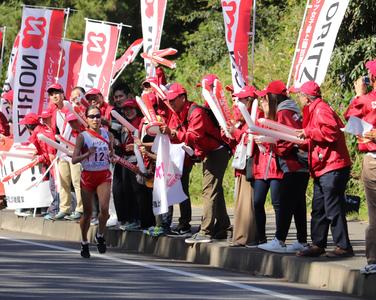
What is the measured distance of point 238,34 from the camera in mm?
16406

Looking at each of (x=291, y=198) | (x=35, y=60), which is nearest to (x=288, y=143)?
(x=291, y=198)

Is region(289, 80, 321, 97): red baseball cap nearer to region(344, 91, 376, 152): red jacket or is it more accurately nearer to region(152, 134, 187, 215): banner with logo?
region(344, 91, 376, 152): red jacket

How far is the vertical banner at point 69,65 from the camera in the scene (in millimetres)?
21875

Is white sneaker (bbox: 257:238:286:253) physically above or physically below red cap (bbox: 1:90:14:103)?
below

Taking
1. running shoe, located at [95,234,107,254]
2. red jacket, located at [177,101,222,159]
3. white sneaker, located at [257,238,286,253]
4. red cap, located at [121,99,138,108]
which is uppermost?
red cap, located at [121,99,138,108]

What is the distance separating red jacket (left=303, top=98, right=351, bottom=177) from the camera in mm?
13531

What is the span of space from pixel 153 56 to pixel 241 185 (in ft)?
11.2

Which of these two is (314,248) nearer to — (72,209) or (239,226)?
(239,226)

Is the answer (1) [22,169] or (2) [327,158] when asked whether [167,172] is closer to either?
(2) [327,158]

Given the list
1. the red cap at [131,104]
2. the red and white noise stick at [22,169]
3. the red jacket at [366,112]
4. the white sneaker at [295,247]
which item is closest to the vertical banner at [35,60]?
the red and white noise stick at [22,169]

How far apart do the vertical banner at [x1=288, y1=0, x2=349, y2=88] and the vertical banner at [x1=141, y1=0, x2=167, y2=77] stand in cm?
399

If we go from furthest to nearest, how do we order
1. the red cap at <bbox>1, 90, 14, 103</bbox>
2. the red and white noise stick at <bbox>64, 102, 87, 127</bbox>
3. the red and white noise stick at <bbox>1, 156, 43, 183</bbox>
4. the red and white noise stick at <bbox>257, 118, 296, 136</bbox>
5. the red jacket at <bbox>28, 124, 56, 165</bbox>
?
the red cap at <bbox>1, 90, 14, 103</bbox>, the red and white noise stick at <bbox>1, 156, 43, 183</bbox>, the red jacket at <bbox>28, 124, 56, 165</bbox>, the red and white noise stick at <bbox>64, 102, 87, 127</bbox>, the red and white noise stick at <bbox>257, 118, 296, 136</bbox>

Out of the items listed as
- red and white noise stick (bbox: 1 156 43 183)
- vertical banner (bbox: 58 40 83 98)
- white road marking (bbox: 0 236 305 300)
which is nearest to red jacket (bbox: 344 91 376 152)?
white road marking (bbox: 0 236 305 300)

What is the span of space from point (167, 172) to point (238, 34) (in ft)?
6.37
